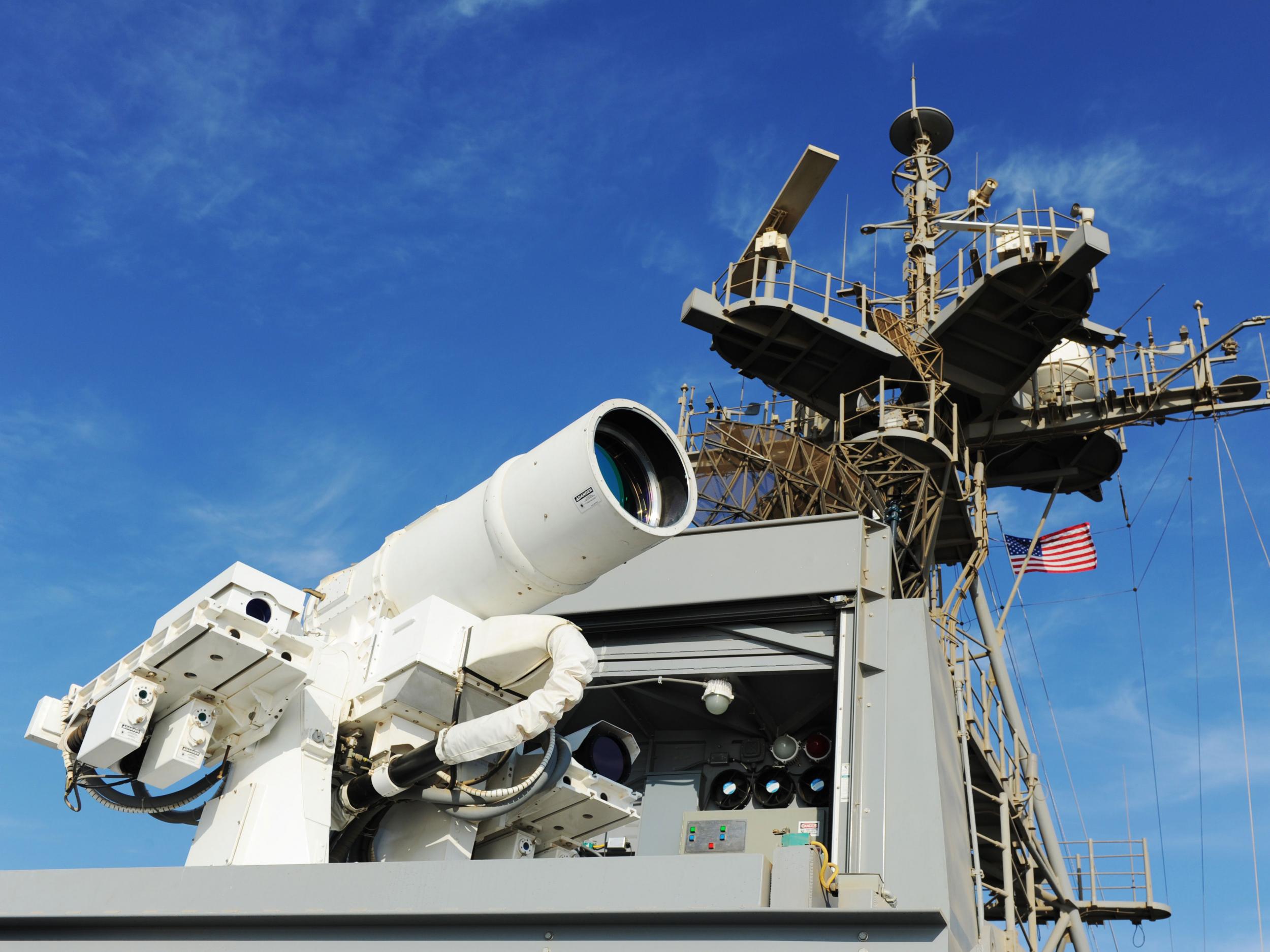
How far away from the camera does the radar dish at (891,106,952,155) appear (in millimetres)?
22844

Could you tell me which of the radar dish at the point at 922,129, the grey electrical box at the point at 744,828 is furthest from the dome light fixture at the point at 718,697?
the radar dish at the point at 922,129

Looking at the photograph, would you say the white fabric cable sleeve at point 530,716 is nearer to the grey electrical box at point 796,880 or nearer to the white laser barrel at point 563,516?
the white laser barrel at point 563,516

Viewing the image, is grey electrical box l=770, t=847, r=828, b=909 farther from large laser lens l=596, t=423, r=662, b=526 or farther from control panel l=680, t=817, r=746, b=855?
control panel l=680, t=817, r=746, b=855

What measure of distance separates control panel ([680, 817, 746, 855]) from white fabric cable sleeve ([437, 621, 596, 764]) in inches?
208

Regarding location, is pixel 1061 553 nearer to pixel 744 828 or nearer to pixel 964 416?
pixel 964 416

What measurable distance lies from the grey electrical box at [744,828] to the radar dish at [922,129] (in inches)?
581

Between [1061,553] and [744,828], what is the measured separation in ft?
30.2

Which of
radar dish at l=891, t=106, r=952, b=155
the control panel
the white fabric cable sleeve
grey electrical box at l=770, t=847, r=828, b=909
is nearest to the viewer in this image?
grey electrical box at l=770, t=847, r=828, b=909

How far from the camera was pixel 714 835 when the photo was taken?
11.8m

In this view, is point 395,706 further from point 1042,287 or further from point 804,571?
point 1042,287

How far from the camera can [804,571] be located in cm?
1210

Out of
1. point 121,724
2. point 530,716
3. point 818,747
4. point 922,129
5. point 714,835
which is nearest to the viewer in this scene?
point 530,716

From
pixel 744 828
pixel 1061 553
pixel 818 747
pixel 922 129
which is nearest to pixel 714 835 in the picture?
pixel 744 828

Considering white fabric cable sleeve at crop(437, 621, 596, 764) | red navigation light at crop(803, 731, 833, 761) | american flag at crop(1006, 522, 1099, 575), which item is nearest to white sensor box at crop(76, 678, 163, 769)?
white fabric cable sleeve at crop(437, 621, 596, 764)
